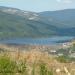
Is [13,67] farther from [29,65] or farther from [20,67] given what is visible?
[29,65]

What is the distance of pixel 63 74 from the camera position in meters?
7.09

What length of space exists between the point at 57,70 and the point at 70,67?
435 mm

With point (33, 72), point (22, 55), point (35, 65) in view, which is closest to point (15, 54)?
point (22, 55)

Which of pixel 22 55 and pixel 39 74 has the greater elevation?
pixel 22 55

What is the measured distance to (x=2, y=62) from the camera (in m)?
7.00

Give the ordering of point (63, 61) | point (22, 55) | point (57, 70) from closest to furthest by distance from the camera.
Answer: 1. point (57, 70)
2. point (22, 55)
3. point (63, 61)

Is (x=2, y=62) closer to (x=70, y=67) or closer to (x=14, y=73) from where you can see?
A: (x=14, y=73)

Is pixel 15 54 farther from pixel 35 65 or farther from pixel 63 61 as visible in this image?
pixel 63 61

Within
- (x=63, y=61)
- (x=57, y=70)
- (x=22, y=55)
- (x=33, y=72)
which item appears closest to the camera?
(x=33, y=72)

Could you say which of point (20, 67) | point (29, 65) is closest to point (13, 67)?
point (20, 67)

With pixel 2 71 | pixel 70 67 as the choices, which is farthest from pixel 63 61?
pixel 2 71

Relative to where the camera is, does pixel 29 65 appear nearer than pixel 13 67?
No

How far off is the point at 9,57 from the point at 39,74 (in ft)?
3.11

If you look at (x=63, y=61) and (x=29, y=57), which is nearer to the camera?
(x=29, y=57)
